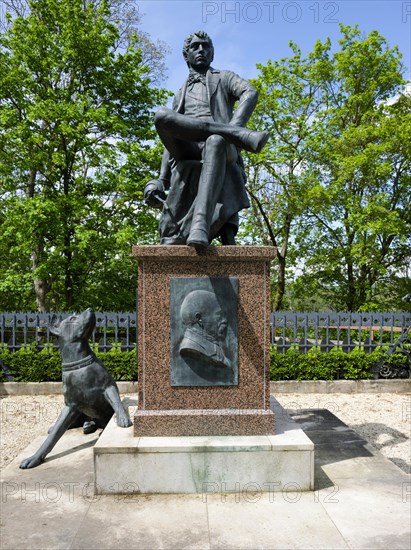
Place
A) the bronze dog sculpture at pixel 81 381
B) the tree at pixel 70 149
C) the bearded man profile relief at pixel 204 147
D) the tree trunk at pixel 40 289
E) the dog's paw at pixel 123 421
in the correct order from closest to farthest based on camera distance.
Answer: the bearded man profile relief at pixel 204 147
the dog's paw at pixel 123 421
the bronze dog sculpture at pixel 81 381
the tree at pixel 70 149
the tree trunk at pixel 40 289

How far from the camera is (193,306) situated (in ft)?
13.6

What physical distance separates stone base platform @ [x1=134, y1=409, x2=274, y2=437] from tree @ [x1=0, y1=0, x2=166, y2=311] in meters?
10.4

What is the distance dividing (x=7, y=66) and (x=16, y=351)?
9852mm

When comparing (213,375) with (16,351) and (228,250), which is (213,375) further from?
(16,351)

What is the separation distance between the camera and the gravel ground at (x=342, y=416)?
652 cm

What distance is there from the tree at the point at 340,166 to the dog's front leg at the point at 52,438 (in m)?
14.3

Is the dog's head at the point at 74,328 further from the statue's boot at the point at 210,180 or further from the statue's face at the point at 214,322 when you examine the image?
the statue's boot at the point at 210,180

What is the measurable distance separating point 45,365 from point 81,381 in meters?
5.83

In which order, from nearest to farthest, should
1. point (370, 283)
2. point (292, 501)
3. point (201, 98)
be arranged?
point (292, 501) < point (201, 98) < point (370, 283)

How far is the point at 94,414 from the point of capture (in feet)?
17.0

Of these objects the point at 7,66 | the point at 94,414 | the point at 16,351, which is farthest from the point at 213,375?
the point at 7,66

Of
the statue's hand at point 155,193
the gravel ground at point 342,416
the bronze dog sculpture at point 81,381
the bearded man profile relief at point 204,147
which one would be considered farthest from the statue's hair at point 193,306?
the gravel ground at point 342,416

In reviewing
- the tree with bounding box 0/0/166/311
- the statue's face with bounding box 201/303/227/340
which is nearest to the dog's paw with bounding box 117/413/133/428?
the statue's face with bounding box 201/303/227/340

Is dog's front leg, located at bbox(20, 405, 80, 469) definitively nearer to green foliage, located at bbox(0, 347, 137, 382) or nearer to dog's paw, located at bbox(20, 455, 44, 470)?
dog's paw, located at bbox(20, 455, 44, 470)
